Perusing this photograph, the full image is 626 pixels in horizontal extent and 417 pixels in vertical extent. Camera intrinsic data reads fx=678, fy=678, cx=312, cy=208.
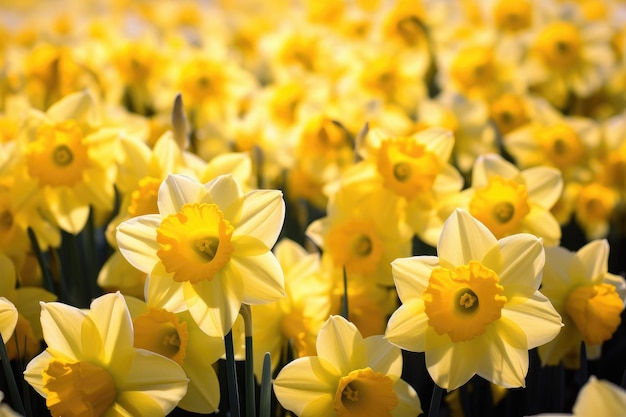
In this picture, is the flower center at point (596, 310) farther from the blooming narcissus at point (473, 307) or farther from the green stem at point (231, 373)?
the green stem at point (231, 373)

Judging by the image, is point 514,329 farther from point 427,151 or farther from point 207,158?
point 207,158

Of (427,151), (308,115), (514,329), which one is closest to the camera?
(514,329)

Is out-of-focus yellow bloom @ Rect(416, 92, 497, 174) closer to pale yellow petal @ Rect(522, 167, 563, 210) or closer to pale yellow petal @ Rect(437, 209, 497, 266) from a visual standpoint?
pale yellow petal @ Rect(522, 167, 563, 210)

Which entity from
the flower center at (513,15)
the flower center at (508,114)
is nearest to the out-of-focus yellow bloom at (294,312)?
the flower center at (508,114)

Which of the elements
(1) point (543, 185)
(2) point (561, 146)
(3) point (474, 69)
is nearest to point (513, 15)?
(3) point (474, 69)

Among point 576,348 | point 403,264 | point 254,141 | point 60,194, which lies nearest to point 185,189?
point 403,264

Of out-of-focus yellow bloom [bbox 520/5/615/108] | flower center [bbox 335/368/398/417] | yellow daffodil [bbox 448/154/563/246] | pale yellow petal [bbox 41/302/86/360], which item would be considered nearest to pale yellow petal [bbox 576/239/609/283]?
yellow daffodil [bbox 448/154/563/246]
